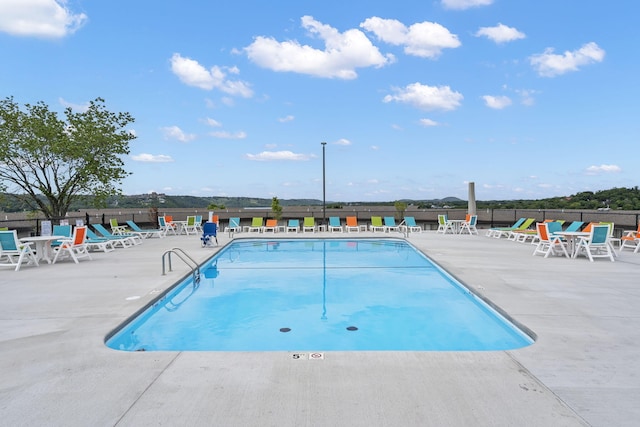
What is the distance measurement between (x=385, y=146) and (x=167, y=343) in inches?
885

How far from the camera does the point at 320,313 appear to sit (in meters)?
6.04

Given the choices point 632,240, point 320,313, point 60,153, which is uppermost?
point 60,153

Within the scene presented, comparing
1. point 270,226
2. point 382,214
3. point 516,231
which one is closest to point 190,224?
point 270,226

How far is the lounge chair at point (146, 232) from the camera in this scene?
1511 centimetres

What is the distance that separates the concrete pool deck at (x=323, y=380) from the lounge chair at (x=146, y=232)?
10.5 meters

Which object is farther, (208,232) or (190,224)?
(190,224)

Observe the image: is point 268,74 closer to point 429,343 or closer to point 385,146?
point 385,146

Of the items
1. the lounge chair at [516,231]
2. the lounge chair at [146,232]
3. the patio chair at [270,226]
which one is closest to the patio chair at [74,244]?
the lounge chair at [146,232]

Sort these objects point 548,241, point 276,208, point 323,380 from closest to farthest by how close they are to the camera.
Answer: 1. point 323,380
2. point 548,241
3. point 276,208

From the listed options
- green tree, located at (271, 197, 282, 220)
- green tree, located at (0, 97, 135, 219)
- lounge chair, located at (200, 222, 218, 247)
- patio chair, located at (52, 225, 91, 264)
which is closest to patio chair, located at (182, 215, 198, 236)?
green tree, located at (0, 97, 135, 219)

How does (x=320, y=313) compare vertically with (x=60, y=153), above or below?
A: below

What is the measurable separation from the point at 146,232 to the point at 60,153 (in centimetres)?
384

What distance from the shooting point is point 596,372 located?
120 inches

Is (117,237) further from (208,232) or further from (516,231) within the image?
(516,231)
